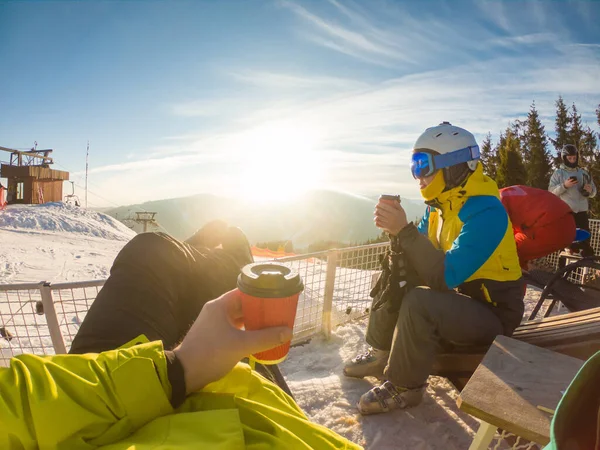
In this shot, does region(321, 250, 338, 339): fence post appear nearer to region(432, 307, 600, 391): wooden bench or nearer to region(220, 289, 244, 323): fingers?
region(432, 307, 600, 391): wooden bench

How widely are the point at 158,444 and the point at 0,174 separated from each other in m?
26.6

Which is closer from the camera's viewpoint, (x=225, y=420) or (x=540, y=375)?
(x=225, y=420)

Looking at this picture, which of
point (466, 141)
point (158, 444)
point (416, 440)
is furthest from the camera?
point (466, 141)

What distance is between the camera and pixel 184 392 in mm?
933

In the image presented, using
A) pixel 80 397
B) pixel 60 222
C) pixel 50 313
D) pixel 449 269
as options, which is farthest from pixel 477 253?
pixel 60 222

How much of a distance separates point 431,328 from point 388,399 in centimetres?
63

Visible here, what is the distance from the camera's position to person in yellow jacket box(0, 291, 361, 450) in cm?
75

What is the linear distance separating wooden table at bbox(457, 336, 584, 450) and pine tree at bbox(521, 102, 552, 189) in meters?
31.7

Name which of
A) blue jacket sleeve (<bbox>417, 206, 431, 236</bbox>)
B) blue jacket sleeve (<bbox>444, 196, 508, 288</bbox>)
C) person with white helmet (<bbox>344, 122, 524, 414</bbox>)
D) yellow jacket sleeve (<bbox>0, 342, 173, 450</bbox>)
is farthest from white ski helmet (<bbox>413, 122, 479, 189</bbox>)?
yellow jacket sleeve (<bbox>0, 342, 173, 450</bbox>)

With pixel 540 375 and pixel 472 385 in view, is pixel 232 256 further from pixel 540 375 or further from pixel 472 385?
pixel 540 375

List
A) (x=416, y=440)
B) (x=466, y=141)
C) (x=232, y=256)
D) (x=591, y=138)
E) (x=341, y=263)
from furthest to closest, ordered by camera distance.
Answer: (x=591, y=138) < (x=341, y=263) < (x=466, y=141) < (x=416, y=440) < (x=232, y=256)

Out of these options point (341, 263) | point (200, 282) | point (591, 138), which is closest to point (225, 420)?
point (200, 282)

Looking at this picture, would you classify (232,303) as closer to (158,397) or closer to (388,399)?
(158,397)

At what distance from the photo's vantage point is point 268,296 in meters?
0.96
